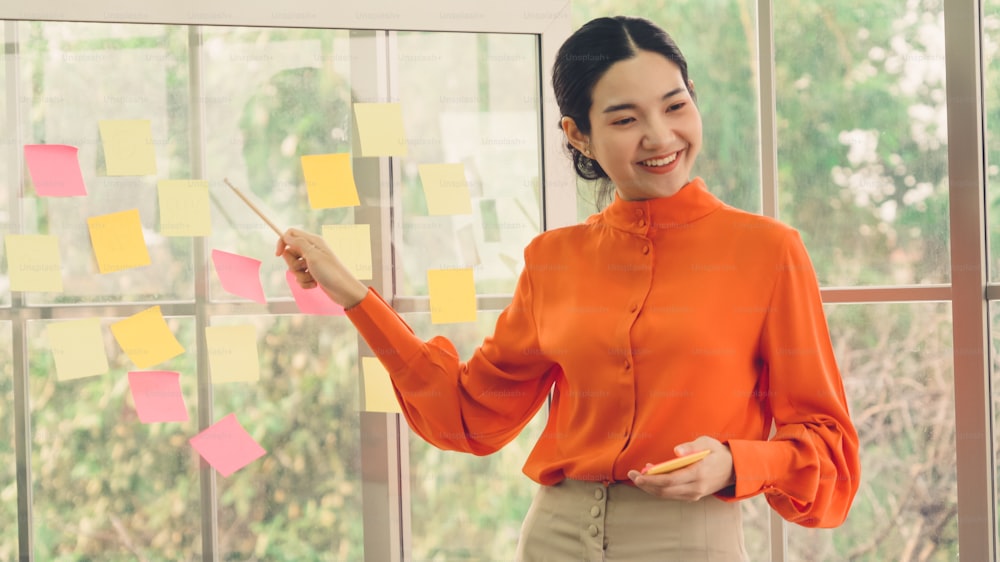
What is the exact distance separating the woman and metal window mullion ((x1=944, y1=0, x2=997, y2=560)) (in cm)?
80

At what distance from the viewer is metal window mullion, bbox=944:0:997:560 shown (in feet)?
5.81

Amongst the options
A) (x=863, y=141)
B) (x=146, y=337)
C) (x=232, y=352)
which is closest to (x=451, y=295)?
(x=232, y=352)

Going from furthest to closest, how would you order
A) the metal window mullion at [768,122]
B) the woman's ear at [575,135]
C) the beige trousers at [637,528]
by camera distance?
the metal window mullion at [768,122] < the woman's ear at [575,135] < the beige trousers at [637,528]

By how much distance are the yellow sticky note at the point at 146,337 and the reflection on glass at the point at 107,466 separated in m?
0.01

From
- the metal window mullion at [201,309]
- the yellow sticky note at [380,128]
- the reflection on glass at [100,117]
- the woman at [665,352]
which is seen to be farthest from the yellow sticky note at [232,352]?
the woman at [665,352]

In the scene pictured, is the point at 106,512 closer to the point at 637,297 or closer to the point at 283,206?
the point at 283,206

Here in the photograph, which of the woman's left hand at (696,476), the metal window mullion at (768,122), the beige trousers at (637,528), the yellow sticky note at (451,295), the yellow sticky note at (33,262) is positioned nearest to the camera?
the woman's left hand at (696,476)

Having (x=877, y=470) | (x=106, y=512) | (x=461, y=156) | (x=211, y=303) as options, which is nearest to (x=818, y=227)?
(x=877, y=470)

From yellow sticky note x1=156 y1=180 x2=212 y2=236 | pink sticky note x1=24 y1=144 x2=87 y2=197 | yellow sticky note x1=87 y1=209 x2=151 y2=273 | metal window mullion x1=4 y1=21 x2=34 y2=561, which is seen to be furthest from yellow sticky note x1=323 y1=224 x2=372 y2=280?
metal window mullion x1=4 y1=21 x2=34 y2=561

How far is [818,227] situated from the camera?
188cm

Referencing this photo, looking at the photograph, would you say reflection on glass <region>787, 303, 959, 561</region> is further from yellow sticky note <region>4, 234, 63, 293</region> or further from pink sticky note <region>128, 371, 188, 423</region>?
yellow sticky note <region>4, 234, 63, 293</region>

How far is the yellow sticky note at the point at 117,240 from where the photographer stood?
159cm

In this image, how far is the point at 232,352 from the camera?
64.6 inches

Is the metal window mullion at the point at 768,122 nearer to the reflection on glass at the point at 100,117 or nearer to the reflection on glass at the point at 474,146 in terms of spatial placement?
the reflection on glass at the point at 474,146
